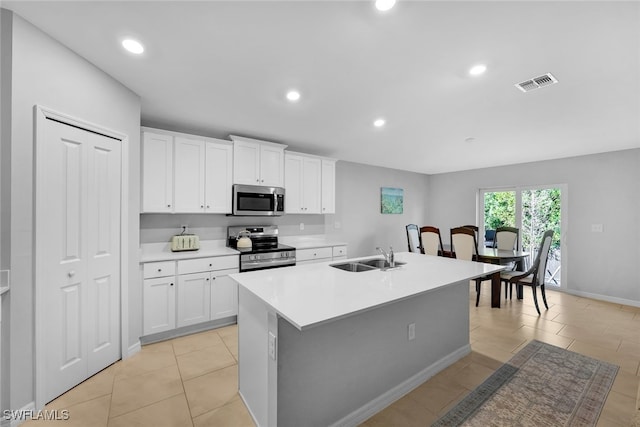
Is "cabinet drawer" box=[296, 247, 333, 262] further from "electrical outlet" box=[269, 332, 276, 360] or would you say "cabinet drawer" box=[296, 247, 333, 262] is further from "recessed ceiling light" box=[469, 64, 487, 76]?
"recessed ceiling light" box=[469, 64, 487, 76]

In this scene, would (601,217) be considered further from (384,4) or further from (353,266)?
(384,4)

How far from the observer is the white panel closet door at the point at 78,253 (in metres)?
1.88

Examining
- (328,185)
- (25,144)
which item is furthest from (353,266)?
(25,144)

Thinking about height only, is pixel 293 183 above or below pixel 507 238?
above

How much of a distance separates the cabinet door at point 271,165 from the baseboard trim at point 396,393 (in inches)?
111

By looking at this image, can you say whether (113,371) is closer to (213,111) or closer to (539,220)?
(213,111)

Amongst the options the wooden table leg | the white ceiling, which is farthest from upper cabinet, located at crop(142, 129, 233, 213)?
the wooden table leg

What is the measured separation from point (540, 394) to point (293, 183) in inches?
137

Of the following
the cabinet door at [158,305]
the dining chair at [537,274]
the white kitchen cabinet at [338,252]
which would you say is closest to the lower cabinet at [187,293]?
the cabinet door at [158,305]

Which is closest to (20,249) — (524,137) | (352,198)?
(352,198)

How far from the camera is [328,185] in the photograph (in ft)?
15.1

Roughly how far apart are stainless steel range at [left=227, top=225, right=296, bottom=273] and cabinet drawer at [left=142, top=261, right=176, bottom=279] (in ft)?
2.48

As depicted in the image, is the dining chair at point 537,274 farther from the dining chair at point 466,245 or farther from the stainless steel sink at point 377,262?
the stainless steel sink at point 377,262

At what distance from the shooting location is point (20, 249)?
5.57ft
